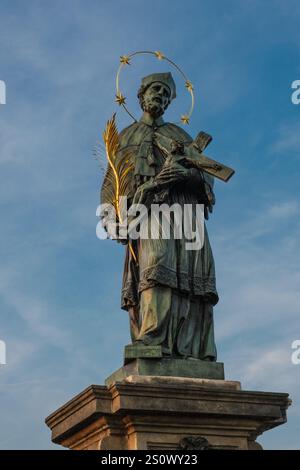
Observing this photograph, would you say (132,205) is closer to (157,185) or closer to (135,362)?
(157,185)

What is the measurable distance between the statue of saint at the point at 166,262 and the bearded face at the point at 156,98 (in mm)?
13

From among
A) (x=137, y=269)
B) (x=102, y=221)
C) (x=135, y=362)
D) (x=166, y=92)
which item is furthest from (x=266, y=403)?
(x=166, y=92)

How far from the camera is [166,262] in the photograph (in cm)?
988

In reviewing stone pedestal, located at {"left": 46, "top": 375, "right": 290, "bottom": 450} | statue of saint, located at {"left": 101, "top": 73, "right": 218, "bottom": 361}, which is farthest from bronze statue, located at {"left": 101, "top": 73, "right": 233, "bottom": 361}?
stone pedestal, located at {"left": 46, "top": 375, "right": 290, "bottom": 450}

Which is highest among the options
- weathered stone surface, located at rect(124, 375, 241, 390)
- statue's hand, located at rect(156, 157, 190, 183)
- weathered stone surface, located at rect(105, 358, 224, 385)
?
statue's hand, located at rect(156, 157, 190, 183)

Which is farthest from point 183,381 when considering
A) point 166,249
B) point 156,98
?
point 156,98

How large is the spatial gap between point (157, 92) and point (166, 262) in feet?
8.32

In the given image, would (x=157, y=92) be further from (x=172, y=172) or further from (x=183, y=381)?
(x=183, y=381)

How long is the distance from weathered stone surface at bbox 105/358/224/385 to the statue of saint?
0.58 ft

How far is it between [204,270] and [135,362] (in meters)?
1.57

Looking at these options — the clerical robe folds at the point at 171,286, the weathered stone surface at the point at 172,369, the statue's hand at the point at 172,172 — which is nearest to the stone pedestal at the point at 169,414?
the weathered stone surface at the point at 172,369

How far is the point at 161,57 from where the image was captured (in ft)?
37.6

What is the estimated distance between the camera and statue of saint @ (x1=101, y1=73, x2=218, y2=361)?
9703 mm

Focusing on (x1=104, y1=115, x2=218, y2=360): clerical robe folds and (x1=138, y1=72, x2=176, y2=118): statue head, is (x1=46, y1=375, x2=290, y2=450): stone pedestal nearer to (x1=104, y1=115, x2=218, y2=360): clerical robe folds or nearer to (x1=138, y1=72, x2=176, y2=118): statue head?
(x1=104, y1=115, x2=218, y2=360): clerical robe folds
